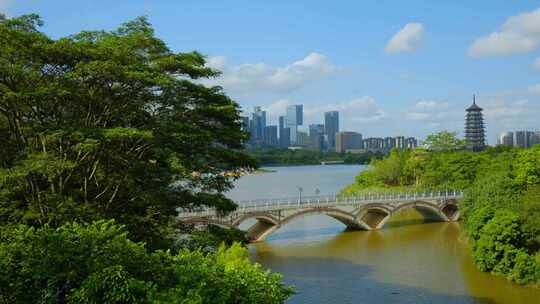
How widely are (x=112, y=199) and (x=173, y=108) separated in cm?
391

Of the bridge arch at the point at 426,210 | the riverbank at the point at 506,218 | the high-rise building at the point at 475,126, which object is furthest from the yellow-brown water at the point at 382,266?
the high-rise building at the point at 475,126

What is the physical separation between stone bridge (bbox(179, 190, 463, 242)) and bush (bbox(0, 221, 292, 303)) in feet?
89.4

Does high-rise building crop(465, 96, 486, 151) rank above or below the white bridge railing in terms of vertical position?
above

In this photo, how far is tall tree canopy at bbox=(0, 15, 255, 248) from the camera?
675 inches

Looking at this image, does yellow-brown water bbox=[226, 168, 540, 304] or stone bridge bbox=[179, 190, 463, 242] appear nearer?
yellow-brown water bbox=[226, 168, 540, 304]

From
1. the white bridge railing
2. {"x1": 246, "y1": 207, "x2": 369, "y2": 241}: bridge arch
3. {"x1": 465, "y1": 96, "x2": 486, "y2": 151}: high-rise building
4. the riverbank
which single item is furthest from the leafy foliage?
{"x1": 465, "y1": 96, "x2": 486, "y2": 151}: high-rise building

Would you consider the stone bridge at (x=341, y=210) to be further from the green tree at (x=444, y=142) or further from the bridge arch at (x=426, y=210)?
the green tree at (x=444, y=142)

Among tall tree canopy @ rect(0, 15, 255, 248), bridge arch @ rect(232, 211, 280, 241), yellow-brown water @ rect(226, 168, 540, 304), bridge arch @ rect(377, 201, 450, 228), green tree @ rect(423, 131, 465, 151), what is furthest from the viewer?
green tree @ rect(423, 131, 465, 151)

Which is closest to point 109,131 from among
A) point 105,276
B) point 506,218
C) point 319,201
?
point 105,276

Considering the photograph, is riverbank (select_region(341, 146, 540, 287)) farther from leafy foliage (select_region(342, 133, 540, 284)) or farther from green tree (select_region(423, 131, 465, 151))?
green tree (select_region(423, 131, 465, 151))

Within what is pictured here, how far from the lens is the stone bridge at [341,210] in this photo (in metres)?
45.0

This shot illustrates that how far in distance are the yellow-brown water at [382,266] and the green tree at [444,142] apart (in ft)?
107

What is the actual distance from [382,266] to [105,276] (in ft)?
100

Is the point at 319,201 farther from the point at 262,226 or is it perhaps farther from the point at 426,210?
the point at 426,210
